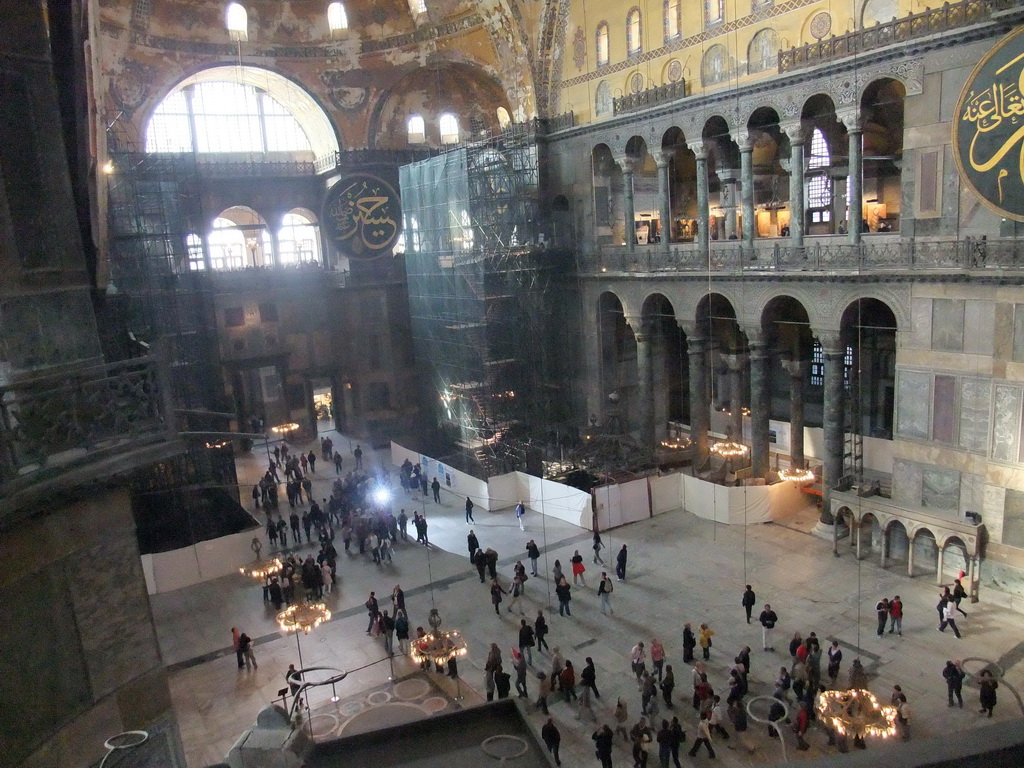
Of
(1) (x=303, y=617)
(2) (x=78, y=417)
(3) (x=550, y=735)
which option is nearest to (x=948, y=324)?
(3) (x=550, y=735)

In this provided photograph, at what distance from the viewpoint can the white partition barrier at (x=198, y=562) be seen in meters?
14.6

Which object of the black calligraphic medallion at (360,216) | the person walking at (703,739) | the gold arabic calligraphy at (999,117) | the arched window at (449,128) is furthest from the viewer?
the arched window at (449,128)

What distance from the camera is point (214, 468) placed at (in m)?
19.7

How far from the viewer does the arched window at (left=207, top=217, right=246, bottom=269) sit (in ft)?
88.2

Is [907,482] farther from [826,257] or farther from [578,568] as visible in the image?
[578,568]

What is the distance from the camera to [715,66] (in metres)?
16.5

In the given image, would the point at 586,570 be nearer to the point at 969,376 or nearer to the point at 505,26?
the point at 969,376

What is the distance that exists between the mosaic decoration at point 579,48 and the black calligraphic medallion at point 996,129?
33.8 feet

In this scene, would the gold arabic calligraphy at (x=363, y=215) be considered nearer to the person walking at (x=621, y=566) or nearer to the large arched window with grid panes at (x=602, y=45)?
the large arched window with grid panes at (x=602, y=45)

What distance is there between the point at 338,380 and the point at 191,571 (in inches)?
460

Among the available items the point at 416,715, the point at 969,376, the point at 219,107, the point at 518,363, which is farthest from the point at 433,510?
the point at 219,107

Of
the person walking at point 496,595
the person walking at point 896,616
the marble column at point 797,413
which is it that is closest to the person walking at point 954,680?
the person walking at point 896,616

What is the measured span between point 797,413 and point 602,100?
9019 millimetres

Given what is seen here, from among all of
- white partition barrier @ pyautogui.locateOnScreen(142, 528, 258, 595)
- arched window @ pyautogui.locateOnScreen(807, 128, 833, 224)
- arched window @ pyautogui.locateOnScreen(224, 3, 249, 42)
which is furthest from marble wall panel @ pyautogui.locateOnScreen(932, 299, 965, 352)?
arched window @ pyautogui.locateOnScreen(224, 3, 249, 42)
